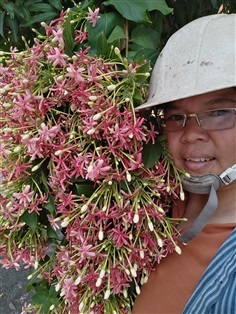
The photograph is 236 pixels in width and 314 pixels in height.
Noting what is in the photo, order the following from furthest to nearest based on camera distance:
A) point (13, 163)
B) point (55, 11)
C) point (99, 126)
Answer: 1. point (55, 11)
2. point (13, 163)
3. point (99, 126)

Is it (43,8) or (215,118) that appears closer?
(215,118)

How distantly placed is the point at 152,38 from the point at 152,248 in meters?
0.50

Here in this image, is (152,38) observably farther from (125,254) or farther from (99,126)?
(125,254)

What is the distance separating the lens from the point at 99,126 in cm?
71

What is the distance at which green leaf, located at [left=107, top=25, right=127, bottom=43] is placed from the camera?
788 mm

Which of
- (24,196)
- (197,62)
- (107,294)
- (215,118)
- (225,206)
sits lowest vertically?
(107,294)

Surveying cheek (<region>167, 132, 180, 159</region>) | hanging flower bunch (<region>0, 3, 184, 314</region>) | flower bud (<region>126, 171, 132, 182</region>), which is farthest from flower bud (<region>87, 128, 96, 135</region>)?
cheek (<region>167, 132, 180, 159</region>)

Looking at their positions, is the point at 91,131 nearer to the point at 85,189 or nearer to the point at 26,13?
the point at 85,189

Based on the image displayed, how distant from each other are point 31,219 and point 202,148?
1.39ft

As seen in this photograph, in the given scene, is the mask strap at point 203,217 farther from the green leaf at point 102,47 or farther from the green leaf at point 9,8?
the green leaf at point 9,8

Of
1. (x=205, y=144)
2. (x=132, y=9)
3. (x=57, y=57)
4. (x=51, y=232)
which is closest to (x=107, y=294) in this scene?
(x=51, y=232)

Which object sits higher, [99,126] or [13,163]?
[99,126]

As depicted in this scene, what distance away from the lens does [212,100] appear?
80 centimetres

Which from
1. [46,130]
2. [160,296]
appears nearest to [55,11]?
[46,130]
